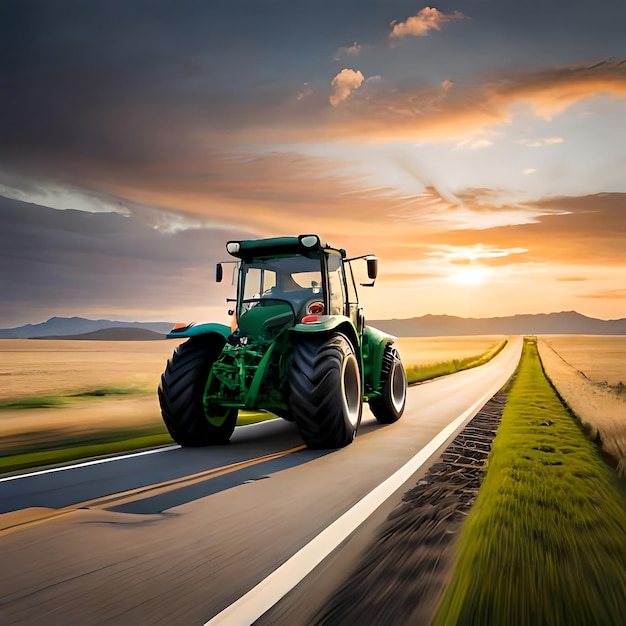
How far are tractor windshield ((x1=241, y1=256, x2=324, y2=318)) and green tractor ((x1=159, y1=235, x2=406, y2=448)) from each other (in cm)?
2

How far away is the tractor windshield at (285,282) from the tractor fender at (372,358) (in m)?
2.08

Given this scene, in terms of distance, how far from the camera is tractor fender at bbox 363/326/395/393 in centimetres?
1138

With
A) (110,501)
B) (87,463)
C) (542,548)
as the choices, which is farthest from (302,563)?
(87,463)

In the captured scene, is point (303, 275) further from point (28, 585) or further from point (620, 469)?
point (28, 585)

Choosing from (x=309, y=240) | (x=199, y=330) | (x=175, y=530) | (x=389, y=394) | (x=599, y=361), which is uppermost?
(x=309, y=240)

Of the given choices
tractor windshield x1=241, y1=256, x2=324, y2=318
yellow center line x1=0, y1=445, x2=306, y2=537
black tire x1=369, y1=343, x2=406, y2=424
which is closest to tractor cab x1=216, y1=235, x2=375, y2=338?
tractor windshield x1=241, y1=256, x2=324, y2=318

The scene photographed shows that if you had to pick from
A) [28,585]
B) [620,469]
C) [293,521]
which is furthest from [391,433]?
[28,585]

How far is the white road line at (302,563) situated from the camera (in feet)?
10.7

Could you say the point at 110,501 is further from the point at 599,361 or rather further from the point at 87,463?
the point at 599,361

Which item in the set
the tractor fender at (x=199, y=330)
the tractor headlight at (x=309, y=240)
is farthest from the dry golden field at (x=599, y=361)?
the tractor fender at (x=199, y=330)

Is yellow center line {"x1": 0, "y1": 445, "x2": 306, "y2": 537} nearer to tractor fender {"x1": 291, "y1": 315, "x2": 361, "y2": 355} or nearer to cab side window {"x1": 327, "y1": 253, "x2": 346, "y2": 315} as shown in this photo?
tractor fender {"x1": 291, "y1": 315, "x2": 361, "y2": 355}

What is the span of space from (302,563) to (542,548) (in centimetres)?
160

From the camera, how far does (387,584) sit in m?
3.66

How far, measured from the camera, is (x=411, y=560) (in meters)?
4.08
